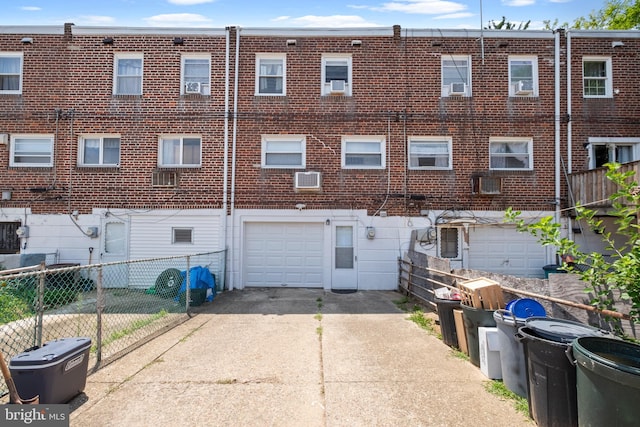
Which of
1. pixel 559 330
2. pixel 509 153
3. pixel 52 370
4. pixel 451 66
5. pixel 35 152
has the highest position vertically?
pixel 451 66

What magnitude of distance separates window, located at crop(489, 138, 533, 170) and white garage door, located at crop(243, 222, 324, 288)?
19.3ft

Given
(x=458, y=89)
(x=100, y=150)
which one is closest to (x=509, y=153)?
(x=458, y=89)

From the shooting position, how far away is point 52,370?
326cm

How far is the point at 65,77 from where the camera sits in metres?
10.6

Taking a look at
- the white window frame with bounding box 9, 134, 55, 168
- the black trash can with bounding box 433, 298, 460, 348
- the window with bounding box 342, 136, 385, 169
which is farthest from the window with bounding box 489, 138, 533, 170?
the white window frame with bounding box 9, 134, 55, 168

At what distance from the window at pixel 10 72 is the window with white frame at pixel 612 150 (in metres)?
18.0

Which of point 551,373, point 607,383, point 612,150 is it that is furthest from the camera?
point 612,150

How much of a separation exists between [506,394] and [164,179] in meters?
10.1

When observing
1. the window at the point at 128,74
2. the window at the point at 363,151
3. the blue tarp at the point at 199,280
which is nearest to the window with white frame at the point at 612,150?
the window at the point at 363,151

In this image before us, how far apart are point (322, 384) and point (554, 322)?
2745mm

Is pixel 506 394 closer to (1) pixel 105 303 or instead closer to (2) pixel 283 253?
(2) pixel 283 253

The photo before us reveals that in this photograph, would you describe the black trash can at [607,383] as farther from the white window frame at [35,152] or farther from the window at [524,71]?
the white window frame at [35,152]

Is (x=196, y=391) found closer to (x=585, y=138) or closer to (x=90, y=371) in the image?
(x=90, y=371)

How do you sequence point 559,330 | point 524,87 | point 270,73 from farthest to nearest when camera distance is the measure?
point 270,73 → point 524,87 → point 559,330
